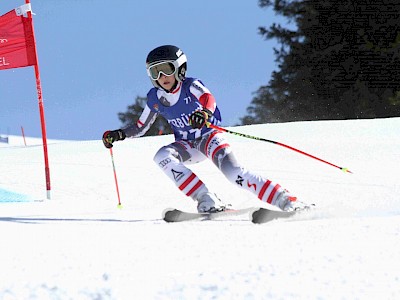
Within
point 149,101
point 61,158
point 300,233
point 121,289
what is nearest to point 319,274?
point 121,289

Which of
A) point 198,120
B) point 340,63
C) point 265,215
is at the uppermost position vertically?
point 340,63

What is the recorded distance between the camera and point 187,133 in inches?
185

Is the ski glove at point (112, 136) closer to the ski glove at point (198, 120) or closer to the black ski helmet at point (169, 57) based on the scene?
the black ski helmet at point (169, 57)

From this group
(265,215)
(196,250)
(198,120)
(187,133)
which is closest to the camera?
(196,250)

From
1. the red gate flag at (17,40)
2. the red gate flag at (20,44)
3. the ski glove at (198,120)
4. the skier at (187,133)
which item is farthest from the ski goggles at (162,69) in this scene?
the red gate flag at (17,40)

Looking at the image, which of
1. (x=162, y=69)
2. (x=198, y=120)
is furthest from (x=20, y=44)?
(x=198, y=120)

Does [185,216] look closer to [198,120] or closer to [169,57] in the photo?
[198,120]

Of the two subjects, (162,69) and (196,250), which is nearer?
(196,250)

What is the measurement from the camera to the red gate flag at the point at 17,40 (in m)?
6.43

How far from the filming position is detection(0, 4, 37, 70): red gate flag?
643 centimetres

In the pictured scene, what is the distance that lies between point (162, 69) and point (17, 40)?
2.57 m

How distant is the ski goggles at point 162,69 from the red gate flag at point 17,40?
2268 millimetres

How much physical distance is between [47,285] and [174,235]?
42.4 inches

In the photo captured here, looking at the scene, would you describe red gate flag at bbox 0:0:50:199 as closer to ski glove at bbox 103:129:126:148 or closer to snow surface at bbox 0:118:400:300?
snow surface at bbox 0:118:400:300
